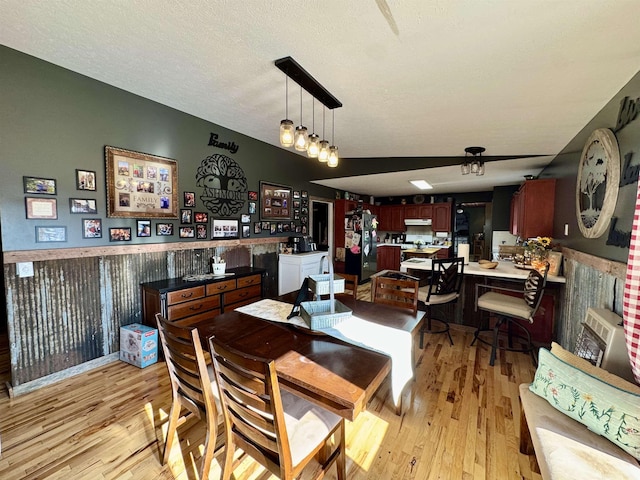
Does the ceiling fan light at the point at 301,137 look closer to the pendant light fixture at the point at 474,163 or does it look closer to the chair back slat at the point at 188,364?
the chair back slat at the point at 188,364

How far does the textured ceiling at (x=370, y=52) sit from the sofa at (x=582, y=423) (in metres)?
1.70

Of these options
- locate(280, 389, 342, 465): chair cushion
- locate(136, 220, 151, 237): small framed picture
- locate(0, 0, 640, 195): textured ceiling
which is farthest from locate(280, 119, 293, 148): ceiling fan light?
locate(136, 220, 151, 237): small framed picture

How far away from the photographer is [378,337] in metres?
1.54

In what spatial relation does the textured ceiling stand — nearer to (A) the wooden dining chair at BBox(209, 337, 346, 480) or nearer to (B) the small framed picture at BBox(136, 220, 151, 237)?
(B) the small framed picture at BBox(136, 220, 151, 237)

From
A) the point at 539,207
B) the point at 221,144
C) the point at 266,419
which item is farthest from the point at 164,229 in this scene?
the point at 539,207

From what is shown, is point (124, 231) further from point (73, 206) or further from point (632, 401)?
point (632, 401)

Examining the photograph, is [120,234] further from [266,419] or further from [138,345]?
[266,419]

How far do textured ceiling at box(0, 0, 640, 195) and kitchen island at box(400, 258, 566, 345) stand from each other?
60.0 inches

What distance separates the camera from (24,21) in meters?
1.68

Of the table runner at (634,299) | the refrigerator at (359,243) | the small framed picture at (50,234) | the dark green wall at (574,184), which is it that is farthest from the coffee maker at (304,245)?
the table runner at (634,299)

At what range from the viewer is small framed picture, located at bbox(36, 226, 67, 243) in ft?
7.12

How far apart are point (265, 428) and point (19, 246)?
2.42m

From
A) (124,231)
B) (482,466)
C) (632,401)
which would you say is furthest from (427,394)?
(124,231)

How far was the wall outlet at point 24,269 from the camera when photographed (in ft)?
6.81
